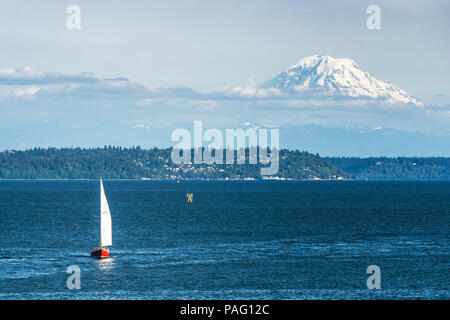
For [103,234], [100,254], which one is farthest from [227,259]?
[103,234]

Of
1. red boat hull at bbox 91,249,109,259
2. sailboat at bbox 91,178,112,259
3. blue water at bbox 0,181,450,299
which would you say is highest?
sailboat at bbox 91,178,112,259

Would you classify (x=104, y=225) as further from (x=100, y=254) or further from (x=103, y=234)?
(x=100, y=254)

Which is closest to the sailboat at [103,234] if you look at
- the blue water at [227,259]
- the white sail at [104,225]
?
the white sail at [104,225]

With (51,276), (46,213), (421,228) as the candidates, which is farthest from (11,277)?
(46,213)

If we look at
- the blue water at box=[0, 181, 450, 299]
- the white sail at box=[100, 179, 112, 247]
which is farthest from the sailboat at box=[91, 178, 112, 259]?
the blue water at box=[0, 181, 450, 299]

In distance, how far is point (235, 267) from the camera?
79.2 meters

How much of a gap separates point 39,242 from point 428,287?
6028cm

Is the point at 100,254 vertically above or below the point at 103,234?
below

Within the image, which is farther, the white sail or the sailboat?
the white sail

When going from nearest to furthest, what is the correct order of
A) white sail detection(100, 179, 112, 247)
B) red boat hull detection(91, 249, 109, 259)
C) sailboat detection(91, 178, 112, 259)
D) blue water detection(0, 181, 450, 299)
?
1. blue water detection(0, 181, 450, 299)
2. red boat hull detection(91, 249, 109, 259)
3. sailboat detection(91, 178, 112, 259)
4. white sail detection(100, 179, 112, 247)

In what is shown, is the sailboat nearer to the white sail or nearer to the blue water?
the white sail

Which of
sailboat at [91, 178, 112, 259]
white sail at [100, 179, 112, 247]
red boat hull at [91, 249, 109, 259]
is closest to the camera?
red boat hull at [91, 249, 109, 259]
